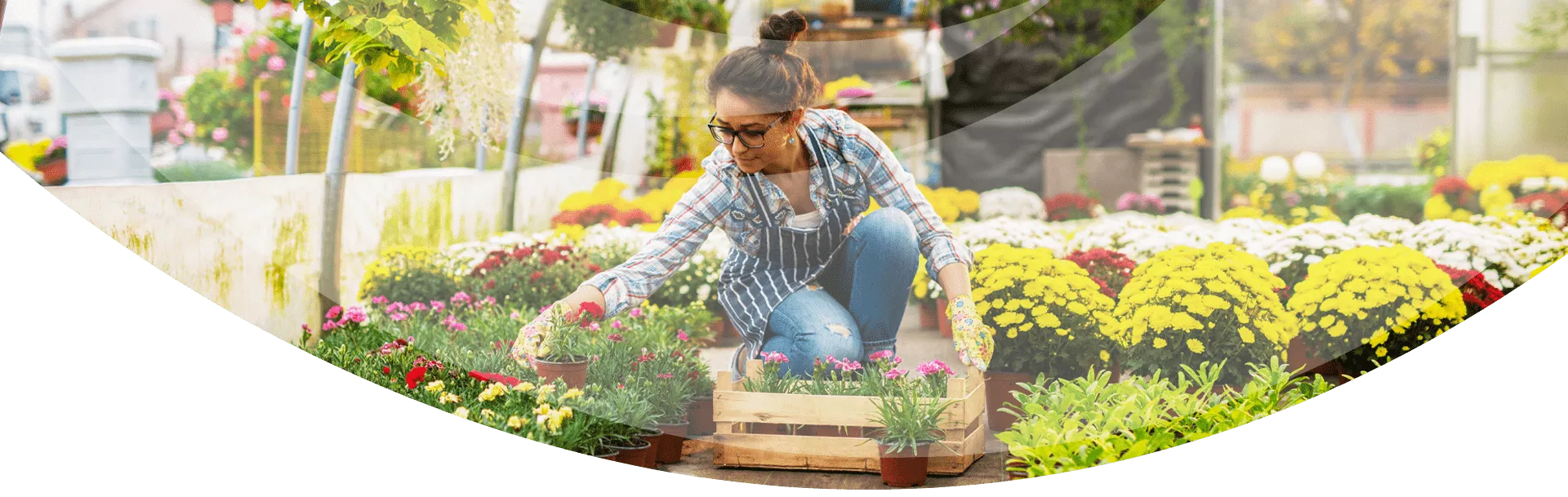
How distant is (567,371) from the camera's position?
199 cm

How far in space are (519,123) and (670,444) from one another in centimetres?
67

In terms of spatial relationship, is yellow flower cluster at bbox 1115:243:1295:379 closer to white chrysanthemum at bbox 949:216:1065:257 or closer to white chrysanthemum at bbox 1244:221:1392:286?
white chrysanthemum at bbox 1244:221:1392:286

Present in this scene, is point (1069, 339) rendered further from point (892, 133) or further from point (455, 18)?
point (455, 18)

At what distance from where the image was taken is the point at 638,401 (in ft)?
6.56

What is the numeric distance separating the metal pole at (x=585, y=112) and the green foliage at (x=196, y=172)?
0.65 m

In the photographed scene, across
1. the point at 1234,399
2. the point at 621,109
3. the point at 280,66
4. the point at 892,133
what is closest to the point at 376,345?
the point at 280,66

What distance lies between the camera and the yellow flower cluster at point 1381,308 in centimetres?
200

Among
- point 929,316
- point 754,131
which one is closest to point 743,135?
point 754,131

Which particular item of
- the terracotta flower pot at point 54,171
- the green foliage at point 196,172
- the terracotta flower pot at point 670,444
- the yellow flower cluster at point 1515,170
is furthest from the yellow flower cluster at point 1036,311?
the terracotta flower pot at point 54,171

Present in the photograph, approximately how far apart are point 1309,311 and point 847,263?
0.90 metres

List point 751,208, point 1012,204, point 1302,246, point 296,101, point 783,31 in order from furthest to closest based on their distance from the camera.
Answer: point 1012,204, point 1302,246, point 296,101, point 751,208, point 783,31

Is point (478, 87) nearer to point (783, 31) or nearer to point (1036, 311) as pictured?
point (783, 31)

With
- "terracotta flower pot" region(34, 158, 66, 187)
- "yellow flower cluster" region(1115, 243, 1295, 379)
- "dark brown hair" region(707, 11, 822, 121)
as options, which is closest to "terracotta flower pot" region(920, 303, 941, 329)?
"yellow flower cluster" region(1115, 243, 1295, 379)

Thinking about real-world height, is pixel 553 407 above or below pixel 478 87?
below
